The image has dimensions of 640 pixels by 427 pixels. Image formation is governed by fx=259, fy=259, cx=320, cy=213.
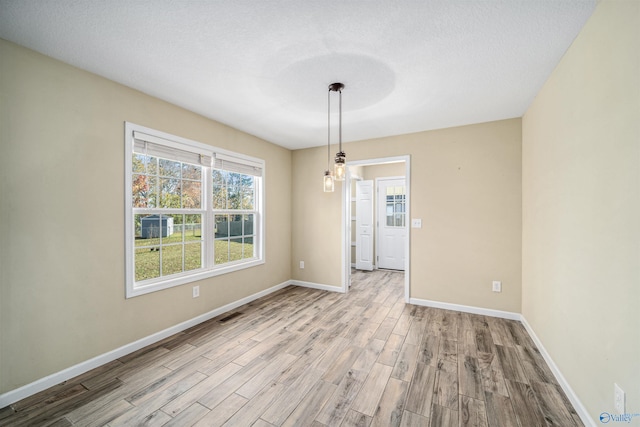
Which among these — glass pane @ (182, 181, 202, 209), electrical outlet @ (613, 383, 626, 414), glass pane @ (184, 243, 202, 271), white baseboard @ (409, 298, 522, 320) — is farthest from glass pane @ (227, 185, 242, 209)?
electrical outlet @ (613, 383, 626, 414)

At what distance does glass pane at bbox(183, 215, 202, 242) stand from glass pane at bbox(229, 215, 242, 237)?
531 millimetres

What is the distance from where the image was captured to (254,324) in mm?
3170

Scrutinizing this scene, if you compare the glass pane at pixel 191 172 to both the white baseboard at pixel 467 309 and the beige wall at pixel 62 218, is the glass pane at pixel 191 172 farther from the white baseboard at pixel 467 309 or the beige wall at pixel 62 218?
the white baseboard at pixel 467 309

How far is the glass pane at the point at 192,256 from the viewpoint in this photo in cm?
320

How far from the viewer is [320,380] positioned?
213 centimetres

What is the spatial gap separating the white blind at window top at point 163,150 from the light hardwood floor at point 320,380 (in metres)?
1.99

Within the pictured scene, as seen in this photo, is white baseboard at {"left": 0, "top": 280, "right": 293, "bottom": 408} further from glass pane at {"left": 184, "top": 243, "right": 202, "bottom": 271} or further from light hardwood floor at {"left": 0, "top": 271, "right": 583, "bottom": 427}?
glass pane at {"left": 184, "top": 243, "right": 202, "bottom": 271}

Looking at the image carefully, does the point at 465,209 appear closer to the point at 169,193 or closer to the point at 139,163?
the point at 169,193

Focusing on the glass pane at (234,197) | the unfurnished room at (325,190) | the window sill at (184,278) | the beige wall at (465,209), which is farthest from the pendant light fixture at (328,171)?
the window sill at (184,278)

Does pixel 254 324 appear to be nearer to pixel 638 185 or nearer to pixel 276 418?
pixel 276 418

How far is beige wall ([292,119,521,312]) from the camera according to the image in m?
3.34

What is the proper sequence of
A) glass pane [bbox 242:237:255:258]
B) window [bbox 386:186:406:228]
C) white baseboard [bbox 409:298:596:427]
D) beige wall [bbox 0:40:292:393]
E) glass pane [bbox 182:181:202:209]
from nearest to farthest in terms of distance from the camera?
white baseboard [bbox 409:298:596:427] < beige wall [bbox 0:40:292:393] < glass pane [bbox 182:181:202:209] < glass pane [bbox 242:237:255:258] < window [bbox 386:186:406:228]

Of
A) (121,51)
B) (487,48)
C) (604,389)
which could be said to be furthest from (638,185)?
(121,51)

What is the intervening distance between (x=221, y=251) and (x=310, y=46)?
2.79 m
